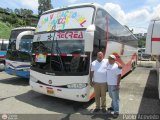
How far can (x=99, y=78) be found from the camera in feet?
25.6

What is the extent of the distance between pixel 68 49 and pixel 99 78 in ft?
5.09

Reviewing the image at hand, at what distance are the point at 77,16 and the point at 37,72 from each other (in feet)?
8.13

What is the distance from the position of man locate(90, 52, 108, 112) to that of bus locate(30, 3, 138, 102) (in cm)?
34

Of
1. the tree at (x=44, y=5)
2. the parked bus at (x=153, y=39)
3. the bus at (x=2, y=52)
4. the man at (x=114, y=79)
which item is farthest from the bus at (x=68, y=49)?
the tree at (x=44, y=5)

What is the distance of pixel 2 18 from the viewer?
2635 inches

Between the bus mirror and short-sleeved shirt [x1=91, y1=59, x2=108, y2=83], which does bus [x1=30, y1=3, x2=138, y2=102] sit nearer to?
the bus mirror

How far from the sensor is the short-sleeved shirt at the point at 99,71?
7789 millimetres

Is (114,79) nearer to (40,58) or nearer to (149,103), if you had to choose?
(149,103)

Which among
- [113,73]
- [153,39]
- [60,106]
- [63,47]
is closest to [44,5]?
[63,47]

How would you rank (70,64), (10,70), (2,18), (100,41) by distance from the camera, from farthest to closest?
(2,18), (10,70), (100,41), (70,64)

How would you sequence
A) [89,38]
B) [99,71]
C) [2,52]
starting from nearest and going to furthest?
1. [89,38]
2. [99,71]
3. [2,52]

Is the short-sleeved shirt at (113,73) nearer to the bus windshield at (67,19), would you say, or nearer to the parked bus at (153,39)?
the parked bus at (153,39)

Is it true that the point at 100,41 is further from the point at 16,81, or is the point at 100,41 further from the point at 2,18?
the point at 2,18

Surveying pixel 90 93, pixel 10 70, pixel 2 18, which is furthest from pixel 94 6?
pixel 2 18
